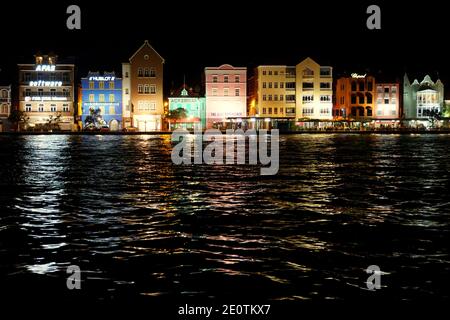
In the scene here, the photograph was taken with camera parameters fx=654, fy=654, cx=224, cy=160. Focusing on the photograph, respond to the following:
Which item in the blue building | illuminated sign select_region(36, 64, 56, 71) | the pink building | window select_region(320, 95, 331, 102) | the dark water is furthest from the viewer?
window select_region(320, 95, 331, 102)

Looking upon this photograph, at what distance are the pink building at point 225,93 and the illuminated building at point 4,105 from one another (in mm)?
36435

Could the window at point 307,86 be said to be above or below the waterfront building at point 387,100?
above

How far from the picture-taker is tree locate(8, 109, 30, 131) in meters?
114

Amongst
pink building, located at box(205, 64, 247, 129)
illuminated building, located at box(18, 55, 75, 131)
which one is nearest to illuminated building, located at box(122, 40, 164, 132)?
pink building, located at box(205, 64, 247, 129)

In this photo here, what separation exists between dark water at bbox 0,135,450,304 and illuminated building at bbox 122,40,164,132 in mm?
94172

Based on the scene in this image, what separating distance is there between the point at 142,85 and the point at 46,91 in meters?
17.3

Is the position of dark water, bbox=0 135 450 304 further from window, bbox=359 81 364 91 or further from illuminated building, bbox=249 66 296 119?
window, bbox=359 81 364 91

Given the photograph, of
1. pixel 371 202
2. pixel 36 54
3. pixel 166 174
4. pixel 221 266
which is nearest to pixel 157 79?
pixel 36 54

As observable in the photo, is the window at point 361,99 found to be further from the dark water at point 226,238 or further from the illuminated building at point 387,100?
the dark water at point 226,238

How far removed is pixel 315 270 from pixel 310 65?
11698cm

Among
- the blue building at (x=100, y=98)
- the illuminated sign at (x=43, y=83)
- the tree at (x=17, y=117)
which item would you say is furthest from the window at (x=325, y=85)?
the tree at (x=17, y=117)

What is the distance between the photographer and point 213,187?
81.6ft

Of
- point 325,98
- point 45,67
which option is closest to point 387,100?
point 325,98

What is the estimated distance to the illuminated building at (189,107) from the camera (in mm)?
123688
